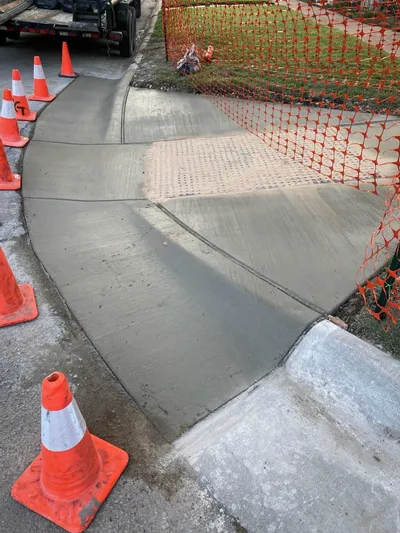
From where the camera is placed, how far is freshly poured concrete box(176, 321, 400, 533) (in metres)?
2.01

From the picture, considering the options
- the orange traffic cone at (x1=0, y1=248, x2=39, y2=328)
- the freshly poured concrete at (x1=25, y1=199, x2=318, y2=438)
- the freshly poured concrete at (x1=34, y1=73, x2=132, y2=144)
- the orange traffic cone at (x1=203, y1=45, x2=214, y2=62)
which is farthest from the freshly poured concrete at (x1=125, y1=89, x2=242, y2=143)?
the orange traffic cone at (x1=0, y1=248, x2=39, y2=328)

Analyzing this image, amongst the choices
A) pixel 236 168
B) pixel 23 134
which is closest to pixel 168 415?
pixel 236 168

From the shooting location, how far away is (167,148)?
213 inches

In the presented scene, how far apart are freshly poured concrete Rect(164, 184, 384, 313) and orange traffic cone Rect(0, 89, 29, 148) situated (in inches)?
94.3

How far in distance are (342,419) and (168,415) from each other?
3.16 ft

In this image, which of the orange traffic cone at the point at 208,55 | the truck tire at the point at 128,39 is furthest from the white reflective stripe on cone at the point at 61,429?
the truck tire at the point at 128,39

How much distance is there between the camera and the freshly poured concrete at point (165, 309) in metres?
2.62

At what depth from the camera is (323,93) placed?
6.50 m

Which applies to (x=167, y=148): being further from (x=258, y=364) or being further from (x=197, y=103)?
(x=258, y=364)

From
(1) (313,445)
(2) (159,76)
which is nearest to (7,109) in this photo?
(2) (159,76)

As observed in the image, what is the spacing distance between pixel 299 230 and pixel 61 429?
265 cm

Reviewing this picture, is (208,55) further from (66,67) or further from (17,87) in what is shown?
(17,87)

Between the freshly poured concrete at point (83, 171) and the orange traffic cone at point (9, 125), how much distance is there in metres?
0.18

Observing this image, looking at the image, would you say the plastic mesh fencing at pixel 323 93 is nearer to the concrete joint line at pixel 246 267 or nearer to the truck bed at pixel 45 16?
the concrete joint line at pixel 246 267
